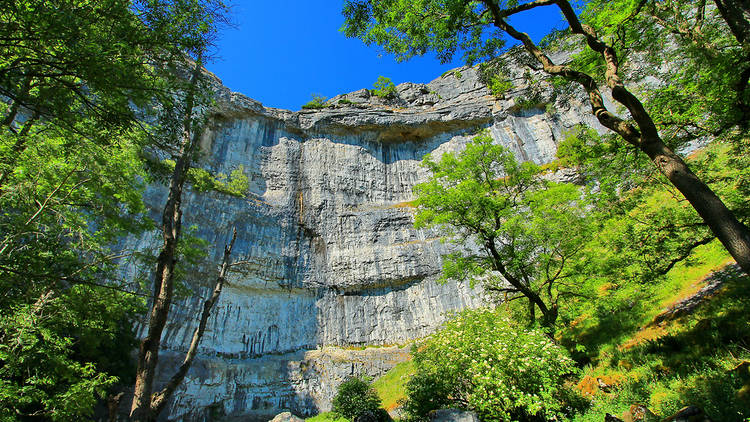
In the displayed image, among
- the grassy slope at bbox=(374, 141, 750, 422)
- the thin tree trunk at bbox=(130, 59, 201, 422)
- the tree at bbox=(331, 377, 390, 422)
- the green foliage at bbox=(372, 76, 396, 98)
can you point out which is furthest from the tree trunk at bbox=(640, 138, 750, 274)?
the green foliage at bbox=(372, 76, 396, 98)

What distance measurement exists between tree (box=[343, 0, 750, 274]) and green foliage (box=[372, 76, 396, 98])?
32952 millimetres

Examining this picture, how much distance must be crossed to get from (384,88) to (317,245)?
21.6 meters

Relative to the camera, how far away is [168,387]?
6.09 metres

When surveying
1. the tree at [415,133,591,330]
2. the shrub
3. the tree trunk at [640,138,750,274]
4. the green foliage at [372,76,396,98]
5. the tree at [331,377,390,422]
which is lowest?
the tree at [331,377,390,422]

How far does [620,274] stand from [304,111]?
30.7m

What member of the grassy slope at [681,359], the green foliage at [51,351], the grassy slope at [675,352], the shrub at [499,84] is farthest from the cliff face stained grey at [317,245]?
the grassy slope at [681,359]

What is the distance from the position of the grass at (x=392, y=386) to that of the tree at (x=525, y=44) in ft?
48.2

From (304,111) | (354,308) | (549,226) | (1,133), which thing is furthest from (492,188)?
(304,111)

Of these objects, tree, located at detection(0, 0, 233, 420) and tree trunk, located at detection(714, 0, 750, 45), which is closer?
tree, located at detection(0, 0, 233, 420)

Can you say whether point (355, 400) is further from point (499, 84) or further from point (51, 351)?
point (499, 84)

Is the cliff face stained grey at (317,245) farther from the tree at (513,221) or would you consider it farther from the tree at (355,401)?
the tree at (513,221)

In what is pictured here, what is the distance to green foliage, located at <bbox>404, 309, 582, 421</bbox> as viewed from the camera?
8.14 meters

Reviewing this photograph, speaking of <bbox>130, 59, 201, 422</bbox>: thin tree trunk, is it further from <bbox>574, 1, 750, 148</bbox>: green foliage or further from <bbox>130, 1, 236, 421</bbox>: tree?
<bbox>574, 1, 750, 148</bbox>: green foliage

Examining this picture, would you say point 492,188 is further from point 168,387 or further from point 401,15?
point 168,387
